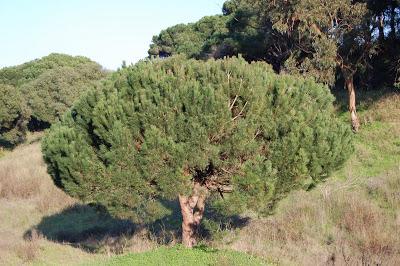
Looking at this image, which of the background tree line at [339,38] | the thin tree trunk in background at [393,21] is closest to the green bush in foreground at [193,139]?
the background tree line at [339,38]

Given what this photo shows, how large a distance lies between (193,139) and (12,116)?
28345mm

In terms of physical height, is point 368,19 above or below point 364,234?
above

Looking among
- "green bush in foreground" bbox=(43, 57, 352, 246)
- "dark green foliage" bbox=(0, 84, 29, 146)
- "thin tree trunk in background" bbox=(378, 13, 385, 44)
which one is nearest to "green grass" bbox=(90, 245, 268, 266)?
"green bush in foreground" bbox=(43, 57, 352, 246)

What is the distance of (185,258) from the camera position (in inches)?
327

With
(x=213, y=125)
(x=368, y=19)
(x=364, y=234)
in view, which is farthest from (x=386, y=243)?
(x=368, y=19)

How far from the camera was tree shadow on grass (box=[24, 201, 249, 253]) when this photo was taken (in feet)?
39.1

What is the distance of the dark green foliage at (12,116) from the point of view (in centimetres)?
3294

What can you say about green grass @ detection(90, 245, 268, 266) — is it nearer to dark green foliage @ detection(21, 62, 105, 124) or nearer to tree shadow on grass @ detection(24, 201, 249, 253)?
tree shadow on grass @ detection(24, 201, 249, 253)

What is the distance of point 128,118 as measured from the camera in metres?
8.07

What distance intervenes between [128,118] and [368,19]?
13853mm

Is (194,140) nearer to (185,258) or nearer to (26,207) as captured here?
(185,258)

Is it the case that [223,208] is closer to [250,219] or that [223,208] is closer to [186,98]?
[186,98]

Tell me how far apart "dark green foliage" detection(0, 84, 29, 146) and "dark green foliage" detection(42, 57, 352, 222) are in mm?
26230

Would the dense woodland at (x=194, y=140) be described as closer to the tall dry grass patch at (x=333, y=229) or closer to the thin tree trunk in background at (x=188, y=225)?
the thin tree trunk in background at (x=188, y=225)
